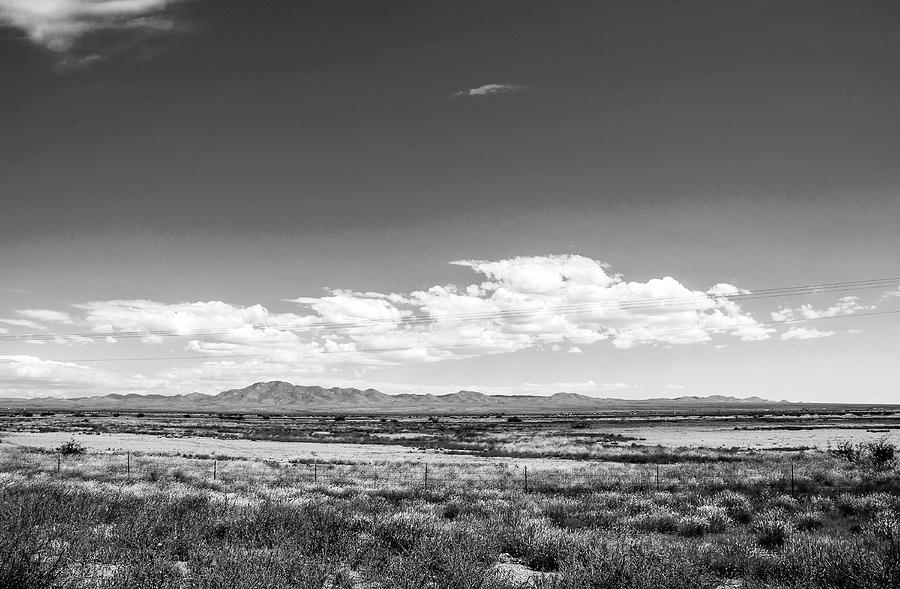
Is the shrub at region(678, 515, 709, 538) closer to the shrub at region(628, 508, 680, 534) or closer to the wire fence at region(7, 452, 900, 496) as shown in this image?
the shrub at region(628, 508, 680, 534)

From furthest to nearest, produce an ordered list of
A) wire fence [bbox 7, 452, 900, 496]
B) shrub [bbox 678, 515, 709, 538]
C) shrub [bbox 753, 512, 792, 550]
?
wire fence [bbox 7, 452, 900, 496], shrub [bbox 678, 515, 709, 538], shrub [bbox 753, 512, 792, 550]

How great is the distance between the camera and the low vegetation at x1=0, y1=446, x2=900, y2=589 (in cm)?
673

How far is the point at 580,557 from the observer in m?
8.40

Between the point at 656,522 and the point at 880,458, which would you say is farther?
the point at 880,458

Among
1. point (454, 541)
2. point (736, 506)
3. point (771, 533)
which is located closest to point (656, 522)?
point (771, 533)

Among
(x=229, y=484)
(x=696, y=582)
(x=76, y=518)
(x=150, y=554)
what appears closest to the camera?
(x=696, y=582)

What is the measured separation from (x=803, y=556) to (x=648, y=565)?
3.08 metres

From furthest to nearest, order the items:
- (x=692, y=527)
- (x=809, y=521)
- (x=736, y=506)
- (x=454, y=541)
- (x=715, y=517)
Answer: (x=736, y=506) → (x=715, y=517) → (x=809, y=521) → (x=692, y=527) → (x=454, y=541)

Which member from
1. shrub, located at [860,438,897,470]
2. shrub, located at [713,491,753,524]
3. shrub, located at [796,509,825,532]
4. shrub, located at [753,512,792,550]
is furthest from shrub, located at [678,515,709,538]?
shrub, located at [860,438,897,470]

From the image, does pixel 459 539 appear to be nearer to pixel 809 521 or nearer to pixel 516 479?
pixel 809 521

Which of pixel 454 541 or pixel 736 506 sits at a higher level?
pixel 454 541

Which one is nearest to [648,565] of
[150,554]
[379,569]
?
[379,569]

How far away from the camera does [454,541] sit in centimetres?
903

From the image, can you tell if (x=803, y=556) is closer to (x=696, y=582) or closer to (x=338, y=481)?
(x=696, y=582)
